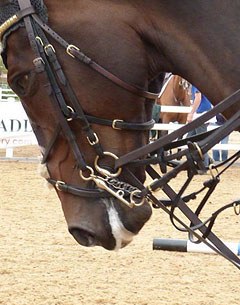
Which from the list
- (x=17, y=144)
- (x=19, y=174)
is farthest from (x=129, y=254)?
(x=17, y=144)

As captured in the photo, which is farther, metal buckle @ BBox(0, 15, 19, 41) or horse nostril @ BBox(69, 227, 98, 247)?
horse nostril @ BBox(69, 227, 98, 247)

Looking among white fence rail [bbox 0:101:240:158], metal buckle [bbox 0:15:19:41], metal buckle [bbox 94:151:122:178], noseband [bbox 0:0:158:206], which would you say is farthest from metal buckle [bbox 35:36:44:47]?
white fence rail [bbox 0:101:240:158]

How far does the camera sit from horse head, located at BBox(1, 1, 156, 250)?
2578mm

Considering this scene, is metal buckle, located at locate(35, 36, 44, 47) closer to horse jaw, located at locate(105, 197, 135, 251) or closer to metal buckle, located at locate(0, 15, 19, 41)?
metal buckle, located at locate(0, 15, 19, 41)

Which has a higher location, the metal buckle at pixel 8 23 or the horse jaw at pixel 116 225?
the metal buckle at pixel 8 23

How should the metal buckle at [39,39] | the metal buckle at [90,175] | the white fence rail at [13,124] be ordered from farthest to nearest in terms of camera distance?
the white fence rail at [13,124], the metal buckle at [90,175], the metal buckle at [39,39]

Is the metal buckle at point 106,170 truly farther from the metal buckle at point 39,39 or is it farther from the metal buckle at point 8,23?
the metal buckle at point 8,23

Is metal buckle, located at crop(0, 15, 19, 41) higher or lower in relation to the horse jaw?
higher

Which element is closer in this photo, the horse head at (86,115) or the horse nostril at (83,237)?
the horse head at (86,115)

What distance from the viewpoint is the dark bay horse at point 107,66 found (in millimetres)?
2572

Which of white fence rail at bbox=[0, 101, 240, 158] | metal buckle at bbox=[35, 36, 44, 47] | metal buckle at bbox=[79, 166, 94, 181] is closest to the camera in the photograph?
metal buckle at bbox=[35, 36, 44, 47]

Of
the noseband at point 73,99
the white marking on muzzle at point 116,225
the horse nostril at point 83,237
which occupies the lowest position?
the horse nostril at point 83,237

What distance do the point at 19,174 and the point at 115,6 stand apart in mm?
9047

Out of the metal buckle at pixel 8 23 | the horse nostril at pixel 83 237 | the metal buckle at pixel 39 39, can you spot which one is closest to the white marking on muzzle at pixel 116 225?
the horse nostril at pixel 83 237
